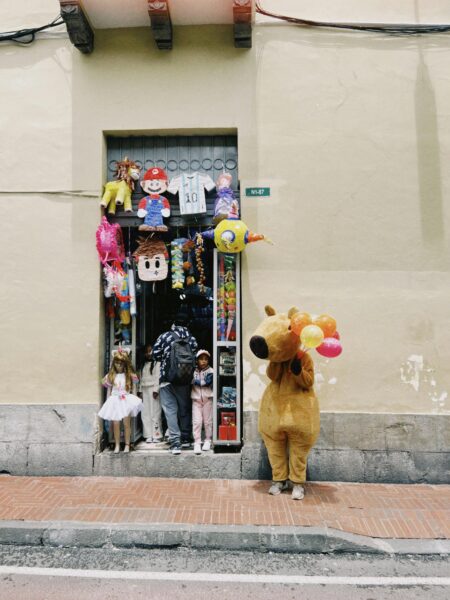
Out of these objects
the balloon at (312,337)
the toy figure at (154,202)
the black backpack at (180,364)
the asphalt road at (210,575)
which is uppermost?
the toy figure at (154,202)

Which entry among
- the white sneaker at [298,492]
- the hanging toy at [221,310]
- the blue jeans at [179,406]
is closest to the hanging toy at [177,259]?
the hanging toy at [221,310]

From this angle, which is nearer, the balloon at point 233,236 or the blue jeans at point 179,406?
the balloon at point 233,236

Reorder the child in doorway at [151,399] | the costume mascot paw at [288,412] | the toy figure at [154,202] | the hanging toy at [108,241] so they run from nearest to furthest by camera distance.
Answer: the costume mascot paw at [288,412] → the hanging toy at [108,241] → the toy figure at [154,202] → the child in doorway at [151,399]

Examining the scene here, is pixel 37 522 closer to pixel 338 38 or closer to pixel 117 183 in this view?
pixel 117 183

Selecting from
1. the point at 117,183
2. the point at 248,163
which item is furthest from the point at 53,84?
the point at 248,163

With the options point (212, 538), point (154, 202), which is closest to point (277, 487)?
point (212, 538)

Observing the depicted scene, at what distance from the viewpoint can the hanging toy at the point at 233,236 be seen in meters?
6.26

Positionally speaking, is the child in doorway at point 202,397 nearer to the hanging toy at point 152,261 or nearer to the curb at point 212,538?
the hanging toy at point 152,261

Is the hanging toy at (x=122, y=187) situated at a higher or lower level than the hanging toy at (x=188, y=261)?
higher

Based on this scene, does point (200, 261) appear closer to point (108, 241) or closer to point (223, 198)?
point (223, 198)

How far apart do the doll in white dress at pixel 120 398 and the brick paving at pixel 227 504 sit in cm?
69

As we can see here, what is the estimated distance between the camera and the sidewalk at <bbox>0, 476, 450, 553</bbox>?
4.73 metres

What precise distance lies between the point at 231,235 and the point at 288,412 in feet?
7.74

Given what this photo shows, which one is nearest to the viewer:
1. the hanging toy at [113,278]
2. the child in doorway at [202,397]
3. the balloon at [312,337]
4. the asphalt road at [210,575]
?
the asphalt road at [210,575]
